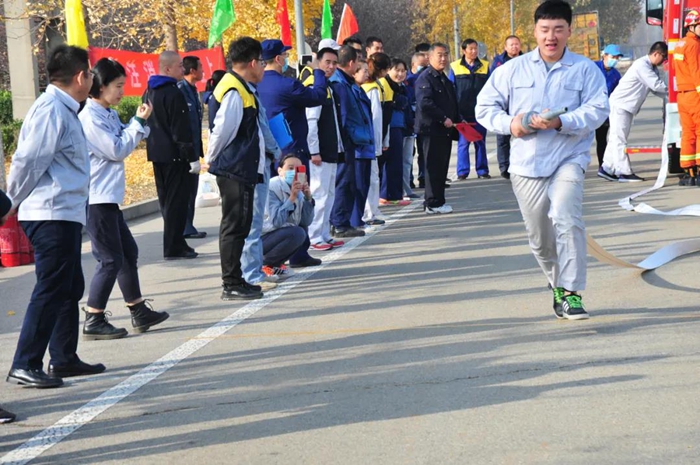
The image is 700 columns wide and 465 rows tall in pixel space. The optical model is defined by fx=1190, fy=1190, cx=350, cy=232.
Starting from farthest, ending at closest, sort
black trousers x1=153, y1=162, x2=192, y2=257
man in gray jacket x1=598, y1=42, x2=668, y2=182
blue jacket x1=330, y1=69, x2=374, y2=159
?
man in gray jacket x1=598, y1=42, x2=668, y2=182
blue jacket x1=330, y1=69, x2=374, y2=159
black trousers x1=153, y1=162, x2=192, y2=257

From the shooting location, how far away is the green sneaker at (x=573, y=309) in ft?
24.5

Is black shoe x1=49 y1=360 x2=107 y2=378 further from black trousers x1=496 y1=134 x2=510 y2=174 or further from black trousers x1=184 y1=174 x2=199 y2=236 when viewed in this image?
black trousers x1=496 y1=134 x2=510 y2=174

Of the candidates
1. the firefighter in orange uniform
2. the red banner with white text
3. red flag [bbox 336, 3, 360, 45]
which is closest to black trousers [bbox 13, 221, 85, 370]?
the firefighter in orange uniform

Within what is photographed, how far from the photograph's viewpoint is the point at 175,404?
6.02 meters

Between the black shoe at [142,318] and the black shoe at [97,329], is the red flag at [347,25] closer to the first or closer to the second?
the black shoe at [142,318]

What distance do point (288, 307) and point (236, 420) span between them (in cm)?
303

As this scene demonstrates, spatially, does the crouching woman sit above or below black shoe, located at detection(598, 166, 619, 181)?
above

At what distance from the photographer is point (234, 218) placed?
898cm

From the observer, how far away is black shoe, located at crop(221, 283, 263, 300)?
907 centimetres

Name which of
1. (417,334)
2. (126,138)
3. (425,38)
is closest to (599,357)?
(417,334)

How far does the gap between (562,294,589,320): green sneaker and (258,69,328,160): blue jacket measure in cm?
390

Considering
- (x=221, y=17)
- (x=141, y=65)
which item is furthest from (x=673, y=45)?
(x=141, y=65)

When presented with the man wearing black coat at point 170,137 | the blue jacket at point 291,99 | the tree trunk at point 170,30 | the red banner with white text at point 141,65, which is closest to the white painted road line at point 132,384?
the blue jacket at point 291,99

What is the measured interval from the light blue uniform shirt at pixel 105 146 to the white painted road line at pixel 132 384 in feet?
3.65
